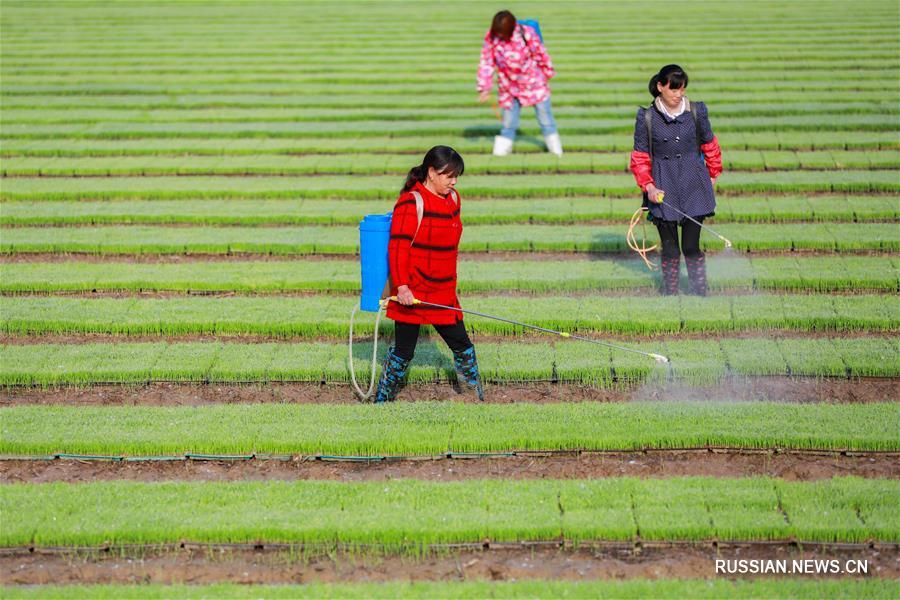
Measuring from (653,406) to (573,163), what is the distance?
615 centimetres

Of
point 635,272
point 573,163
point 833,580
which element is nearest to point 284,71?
point 573,163

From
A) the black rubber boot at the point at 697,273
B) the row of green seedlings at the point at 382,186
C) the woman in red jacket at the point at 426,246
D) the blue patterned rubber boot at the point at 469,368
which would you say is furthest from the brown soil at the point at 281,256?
the woman in red jacket at the point at 426,246

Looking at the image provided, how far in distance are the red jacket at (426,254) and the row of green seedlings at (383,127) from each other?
7.56 m

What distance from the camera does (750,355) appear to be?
8305 mm

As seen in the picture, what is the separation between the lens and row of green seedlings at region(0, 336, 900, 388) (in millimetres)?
8078

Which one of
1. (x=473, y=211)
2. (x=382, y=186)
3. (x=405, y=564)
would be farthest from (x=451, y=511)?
(x=382, y=186)

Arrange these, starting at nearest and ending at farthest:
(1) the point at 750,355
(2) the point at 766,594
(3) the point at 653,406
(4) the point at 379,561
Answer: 1. (2) the point at 766,594
2. (4) the point at 379,561
3. (3) the point at 653,406
4. (1) the point at 750,355

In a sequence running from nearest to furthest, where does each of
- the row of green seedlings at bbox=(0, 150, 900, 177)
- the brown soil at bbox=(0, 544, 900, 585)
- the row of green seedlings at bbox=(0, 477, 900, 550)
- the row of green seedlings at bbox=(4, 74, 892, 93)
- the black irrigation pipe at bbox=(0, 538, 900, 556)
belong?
the brown soil at bbox=(0, 544, 900, 585)
the black irrigation pipe at bbox=(0, 538, 900, 556)
the row of green seedlings at bbox=(0, 477, 900, 550)
the row of green seedlings at bbox=(0, 150, 900, 177)
the row of green seedlings at bbox=(4, 74, 892, 93)

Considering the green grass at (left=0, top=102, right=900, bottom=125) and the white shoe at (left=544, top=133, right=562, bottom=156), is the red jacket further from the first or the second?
the green grass at (left=0, top=102, right=900, bottom=125)

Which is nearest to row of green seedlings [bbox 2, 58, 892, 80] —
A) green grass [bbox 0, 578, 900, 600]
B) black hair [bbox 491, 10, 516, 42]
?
black hair [bbox 491, 10, 516, 42]

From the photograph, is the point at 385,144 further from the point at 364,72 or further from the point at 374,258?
the point at 374,258

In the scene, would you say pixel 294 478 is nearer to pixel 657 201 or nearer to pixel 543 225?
pixel 657 201

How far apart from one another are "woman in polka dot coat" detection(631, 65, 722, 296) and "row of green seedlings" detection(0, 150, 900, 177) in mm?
4132

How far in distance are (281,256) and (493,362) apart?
3433 millimetres
